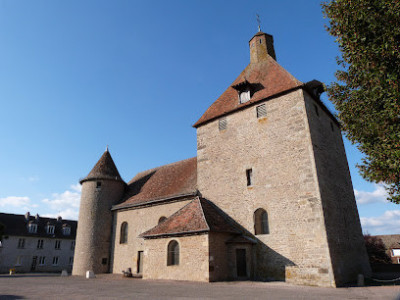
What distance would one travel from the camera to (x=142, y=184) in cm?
2491

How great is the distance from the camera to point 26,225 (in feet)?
117

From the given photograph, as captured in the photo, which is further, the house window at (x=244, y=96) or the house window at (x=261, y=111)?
the house window at (x=244, y=96)

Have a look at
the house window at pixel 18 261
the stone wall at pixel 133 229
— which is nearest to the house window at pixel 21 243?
the house window at pixel 18 261

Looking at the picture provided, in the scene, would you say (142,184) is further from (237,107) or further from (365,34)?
(365,34)

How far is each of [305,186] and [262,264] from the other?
4.67 m

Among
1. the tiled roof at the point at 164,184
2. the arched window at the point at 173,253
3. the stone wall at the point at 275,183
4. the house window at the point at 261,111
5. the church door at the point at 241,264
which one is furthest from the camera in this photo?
the tiled roof at the point at 164,184

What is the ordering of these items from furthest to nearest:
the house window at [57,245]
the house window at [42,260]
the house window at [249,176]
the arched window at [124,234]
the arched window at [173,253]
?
the house window at [57,245] < the house window at [42,260] < the arched window at [124,234] < the house window at [249,176] < the arched window at [173,253]

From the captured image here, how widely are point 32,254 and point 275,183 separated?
33902mm

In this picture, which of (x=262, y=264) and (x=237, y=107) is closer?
(x=262, y=264)

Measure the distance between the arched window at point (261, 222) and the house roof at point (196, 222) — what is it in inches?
43.6

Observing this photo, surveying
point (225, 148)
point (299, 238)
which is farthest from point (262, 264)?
point (225, 148)

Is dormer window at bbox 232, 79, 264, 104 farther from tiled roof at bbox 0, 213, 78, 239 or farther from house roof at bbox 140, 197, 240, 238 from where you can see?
tiled roof at bbox 0, 213, 78, 239

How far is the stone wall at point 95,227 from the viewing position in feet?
71.6

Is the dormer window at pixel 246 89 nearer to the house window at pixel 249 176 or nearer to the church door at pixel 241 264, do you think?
the house window at pixel 249 176
